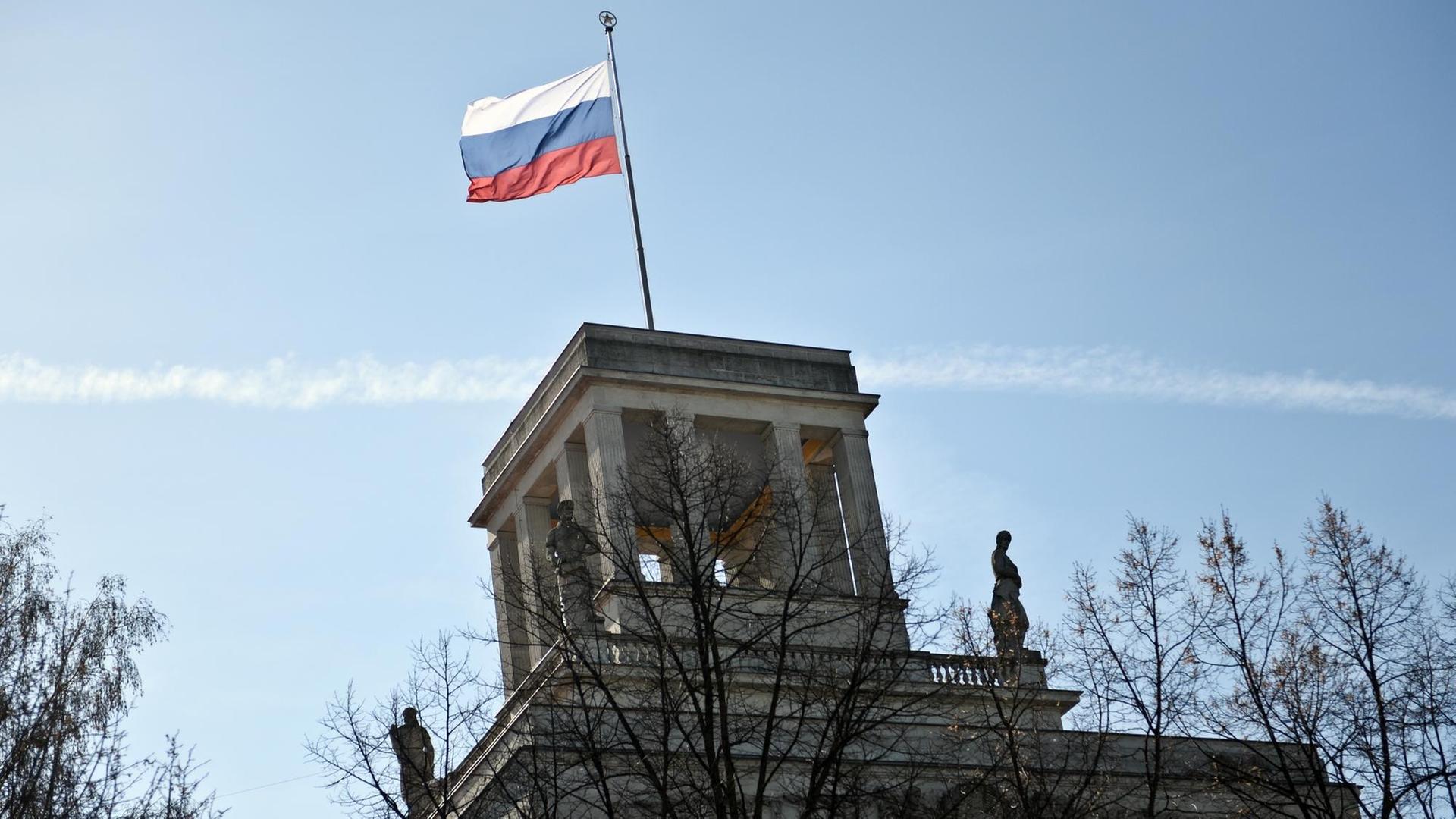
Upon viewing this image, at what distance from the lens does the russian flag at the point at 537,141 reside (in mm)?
46469

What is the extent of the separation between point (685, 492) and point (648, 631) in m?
3.35

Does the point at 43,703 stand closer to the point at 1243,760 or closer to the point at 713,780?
the point at 713,780

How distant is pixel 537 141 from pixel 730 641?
79.9ft

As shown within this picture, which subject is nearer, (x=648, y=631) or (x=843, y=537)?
(x=648, y=631)

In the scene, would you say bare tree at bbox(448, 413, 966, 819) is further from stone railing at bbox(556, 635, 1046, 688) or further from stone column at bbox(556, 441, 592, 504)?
stone column at bbox(556, 441, 592, 504)

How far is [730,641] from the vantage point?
Result: 2477 cm

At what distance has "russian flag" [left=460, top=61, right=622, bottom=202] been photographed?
152ft

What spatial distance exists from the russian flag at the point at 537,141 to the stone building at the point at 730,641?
409 cm

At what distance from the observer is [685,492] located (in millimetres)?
26172

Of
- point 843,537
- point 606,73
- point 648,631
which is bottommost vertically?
point 648,631

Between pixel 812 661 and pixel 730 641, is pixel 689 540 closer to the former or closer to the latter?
pixel 730 641

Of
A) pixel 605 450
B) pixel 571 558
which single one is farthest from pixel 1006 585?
pixel 571 558

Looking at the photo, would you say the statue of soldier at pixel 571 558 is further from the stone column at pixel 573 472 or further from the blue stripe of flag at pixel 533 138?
the blue stripe of flag at pixel 533 138

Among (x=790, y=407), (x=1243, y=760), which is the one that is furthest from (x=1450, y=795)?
(x=790, y=407)
